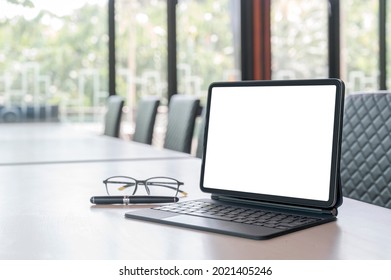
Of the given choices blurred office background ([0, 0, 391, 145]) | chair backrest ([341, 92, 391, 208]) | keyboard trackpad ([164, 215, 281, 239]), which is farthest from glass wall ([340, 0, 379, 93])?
keyboard trackpad ([164, 215, 281, 239])

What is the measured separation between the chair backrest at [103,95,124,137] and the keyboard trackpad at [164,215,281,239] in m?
2.60

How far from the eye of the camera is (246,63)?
492cm

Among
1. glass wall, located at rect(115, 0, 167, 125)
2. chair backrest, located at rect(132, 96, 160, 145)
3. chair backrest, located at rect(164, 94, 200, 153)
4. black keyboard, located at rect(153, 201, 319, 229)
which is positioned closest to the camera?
black keyboard, located at rect(153, 201, 319, 229)

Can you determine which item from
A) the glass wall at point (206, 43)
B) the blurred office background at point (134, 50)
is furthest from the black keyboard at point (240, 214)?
the glass wall at point (206, 43)

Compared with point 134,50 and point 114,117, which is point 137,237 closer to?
point 114,117

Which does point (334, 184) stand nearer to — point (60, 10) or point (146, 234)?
point (146, 234)

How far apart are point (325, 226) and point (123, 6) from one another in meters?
4.16

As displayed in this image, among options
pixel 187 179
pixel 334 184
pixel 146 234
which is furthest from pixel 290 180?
pixel 187 179

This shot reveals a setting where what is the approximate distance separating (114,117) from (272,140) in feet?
8.63

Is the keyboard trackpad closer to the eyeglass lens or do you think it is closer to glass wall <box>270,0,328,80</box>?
the eyeglass lens

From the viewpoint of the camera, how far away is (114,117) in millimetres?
3471

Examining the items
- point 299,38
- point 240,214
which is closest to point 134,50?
point 299,38

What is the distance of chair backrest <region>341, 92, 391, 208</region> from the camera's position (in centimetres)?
133

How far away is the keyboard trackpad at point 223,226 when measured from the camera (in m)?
0.73
